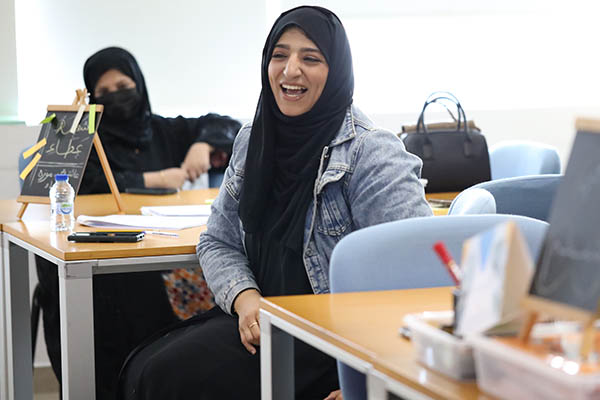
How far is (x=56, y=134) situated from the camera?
2.70m

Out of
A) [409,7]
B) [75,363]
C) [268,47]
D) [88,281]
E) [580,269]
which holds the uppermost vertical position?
[409,7]

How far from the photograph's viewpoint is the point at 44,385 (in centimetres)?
373

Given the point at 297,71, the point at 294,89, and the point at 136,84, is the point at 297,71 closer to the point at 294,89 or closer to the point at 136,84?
the point at 294,89

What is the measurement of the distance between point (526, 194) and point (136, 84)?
6.21 feet

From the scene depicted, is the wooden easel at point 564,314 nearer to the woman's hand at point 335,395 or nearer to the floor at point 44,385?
the woman's hand at point 335,395

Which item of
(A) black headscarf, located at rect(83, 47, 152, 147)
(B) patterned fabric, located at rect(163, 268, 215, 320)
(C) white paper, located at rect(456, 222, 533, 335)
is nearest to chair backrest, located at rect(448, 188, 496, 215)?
(C) white paper, located at rect(456, 222, 533, 335)

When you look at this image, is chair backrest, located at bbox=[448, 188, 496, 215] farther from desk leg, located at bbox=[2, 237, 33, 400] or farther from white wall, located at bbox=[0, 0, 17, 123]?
white wall, located at bbox=[0, 0, 17, 123]

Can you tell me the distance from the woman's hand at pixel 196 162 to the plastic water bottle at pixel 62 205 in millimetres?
981

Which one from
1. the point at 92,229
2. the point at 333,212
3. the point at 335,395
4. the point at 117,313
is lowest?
the point at 117,313

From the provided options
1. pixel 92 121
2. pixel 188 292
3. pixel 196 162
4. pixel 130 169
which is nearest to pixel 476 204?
pixel 92 121

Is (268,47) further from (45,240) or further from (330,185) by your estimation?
(45,240)

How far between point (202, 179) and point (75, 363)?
1.72m

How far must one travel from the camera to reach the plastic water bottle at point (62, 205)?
2.34 m

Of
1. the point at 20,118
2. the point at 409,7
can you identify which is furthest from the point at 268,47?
the point at 409,7
